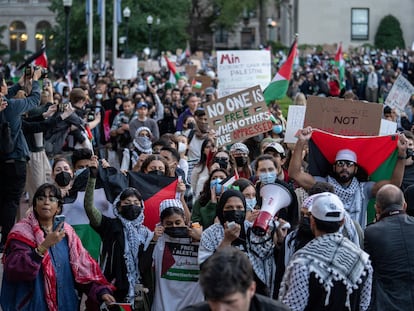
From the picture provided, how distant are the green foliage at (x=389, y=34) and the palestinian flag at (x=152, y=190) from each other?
54.3 meters

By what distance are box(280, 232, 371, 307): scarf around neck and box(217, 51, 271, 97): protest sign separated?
11.7 metres

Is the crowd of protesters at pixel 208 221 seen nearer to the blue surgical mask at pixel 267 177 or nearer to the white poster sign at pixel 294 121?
the blue surgical mask at pixel 267 177

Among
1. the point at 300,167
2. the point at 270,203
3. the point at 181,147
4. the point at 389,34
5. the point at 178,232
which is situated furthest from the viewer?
the point at 389,34

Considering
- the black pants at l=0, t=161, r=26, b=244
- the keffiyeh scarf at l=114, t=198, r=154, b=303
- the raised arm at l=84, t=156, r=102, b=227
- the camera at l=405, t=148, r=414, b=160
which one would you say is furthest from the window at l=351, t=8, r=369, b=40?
the keffiyeh scarf at l=114, t=198, r=154, b=303

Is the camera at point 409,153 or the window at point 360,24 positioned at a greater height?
the window at point 360,24

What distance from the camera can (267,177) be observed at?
28.6 feet

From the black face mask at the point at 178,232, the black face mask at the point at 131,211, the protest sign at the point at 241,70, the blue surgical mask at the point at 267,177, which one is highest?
the protest sign at the point at 241,70

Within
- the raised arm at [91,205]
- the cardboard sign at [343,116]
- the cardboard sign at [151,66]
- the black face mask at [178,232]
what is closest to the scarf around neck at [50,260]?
the black face mask at [178,232]

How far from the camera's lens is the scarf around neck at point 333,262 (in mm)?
5961

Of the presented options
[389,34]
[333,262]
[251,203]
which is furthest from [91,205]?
[389,34]

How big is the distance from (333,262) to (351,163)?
2.55 meters

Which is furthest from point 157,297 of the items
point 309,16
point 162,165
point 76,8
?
point 309,16

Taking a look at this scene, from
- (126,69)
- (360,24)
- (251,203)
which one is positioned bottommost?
(251,203)

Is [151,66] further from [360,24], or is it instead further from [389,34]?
[360,24]
